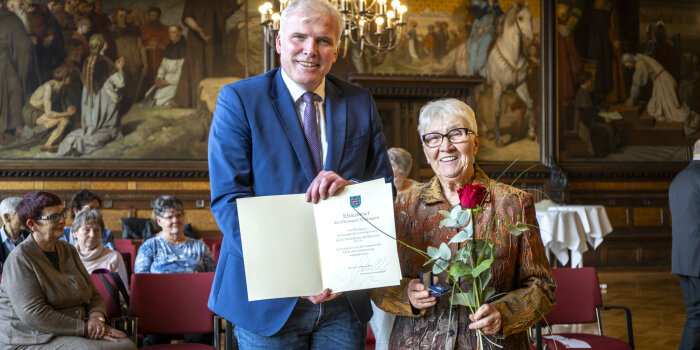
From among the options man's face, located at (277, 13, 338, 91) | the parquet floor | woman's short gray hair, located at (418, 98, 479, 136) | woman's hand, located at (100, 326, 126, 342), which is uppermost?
man's face, located at (277, 13, 338, 91)

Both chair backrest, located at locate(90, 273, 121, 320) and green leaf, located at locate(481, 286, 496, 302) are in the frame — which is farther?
chair backrest, located at locate(90, 273, 121, 320)

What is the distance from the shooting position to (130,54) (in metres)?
10.9

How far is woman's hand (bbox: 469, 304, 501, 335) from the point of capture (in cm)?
186

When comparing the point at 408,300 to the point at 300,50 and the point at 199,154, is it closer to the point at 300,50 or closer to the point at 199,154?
the point at 300,50

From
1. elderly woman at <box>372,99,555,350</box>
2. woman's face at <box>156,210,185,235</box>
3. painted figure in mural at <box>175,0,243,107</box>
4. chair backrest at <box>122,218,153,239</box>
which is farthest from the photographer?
painted figure in mural at <box>175,0,243,107</box>

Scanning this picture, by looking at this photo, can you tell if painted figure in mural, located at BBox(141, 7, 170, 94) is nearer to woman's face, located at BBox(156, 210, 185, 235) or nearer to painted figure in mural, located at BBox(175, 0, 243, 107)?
painted figure in mural, located at BBox(175, 0, 243, 107)

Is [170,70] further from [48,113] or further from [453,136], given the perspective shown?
[453,136]

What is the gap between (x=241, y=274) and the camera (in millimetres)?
1998

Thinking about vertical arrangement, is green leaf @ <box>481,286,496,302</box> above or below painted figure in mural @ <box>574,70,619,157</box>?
below

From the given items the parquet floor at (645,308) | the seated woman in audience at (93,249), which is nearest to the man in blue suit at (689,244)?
the parquet floor at (645,308)

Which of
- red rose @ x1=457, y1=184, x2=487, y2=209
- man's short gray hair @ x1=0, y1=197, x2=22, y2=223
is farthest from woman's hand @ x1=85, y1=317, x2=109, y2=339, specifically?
red rose @ x1=457, y1=184, x2=487, y2=209

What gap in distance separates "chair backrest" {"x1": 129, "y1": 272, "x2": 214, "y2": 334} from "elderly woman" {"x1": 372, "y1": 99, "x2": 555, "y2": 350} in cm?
254

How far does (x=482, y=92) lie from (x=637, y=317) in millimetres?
5096

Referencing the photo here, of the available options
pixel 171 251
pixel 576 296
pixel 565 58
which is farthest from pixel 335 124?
pixel 565 58
